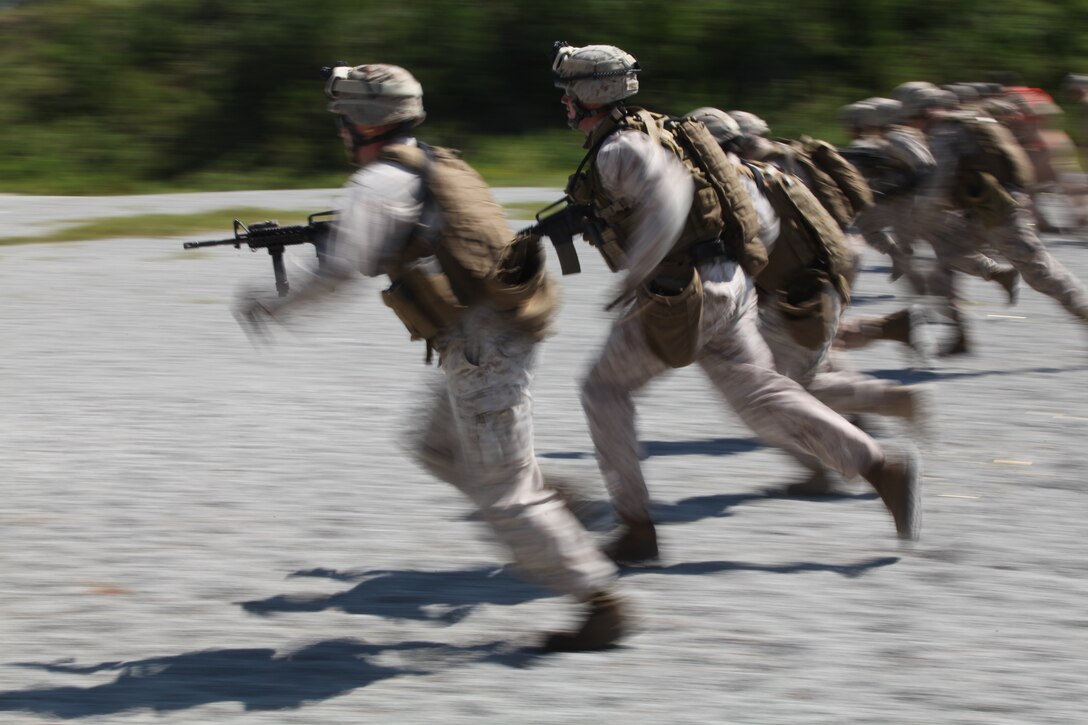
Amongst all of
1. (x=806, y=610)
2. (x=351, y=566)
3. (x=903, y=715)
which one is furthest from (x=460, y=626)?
(x=903, y=715)

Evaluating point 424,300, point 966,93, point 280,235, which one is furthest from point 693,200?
point 966,93

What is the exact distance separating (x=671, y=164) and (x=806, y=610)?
148cm

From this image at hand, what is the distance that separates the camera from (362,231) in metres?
4.00

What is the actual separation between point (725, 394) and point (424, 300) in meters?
1.29

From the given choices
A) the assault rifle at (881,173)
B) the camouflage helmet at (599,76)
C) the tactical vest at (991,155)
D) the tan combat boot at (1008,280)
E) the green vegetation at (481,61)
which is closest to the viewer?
the camouflage helmet at (599,76)

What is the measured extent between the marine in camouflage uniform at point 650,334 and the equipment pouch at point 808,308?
0.60 meters

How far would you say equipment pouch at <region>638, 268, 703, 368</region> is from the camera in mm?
4734

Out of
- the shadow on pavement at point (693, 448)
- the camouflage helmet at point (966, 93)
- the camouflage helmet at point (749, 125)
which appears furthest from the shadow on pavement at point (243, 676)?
the camouflage helmet at point (966, 93)

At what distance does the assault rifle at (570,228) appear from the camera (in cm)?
470

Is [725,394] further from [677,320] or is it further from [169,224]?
[169,224]

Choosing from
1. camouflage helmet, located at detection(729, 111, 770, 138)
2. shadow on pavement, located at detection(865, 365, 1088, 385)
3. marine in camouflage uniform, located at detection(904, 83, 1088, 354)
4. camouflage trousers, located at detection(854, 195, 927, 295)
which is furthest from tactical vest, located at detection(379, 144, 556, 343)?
marine in camouflage uniform, located at detection(904, 83, 1088, 354)

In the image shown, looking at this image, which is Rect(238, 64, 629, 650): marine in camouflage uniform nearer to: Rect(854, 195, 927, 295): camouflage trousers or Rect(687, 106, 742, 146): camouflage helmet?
Rect(687, 106, 742, 146): camouflage helmet

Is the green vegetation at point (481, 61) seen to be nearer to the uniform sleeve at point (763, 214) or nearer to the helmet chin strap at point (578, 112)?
the uniform sleeve at point (763, 214)

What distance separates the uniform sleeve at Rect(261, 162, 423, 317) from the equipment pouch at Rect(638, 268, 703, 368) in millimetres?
1006
